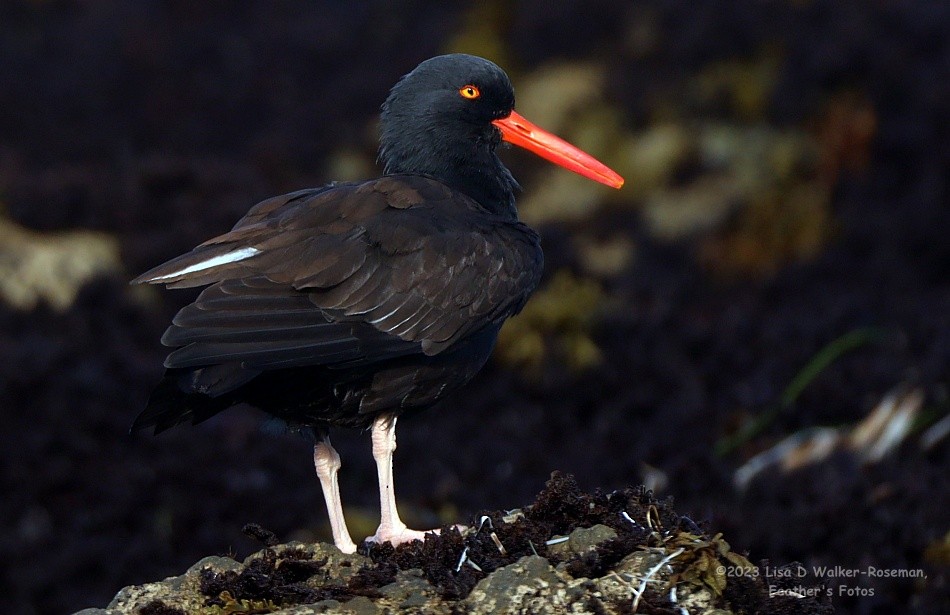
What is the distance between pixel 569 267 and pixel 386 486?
631 cm

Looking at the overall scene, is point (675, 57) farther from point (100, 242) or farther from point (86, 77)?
point (86, 77)

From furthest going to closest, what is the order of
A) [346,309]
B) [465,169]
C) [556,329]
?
[556,329]
[465,169]
[346,309]

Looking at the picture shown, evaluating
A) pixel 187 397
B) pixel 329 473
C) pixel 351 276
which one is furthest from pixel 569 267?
pixel 187 397

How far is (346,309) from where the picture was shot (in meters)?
5.09

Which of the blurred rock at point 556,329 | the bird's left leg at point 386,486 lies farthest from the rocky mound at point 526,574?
the blurred rock at point 556,329

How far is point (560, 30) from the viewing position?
14945 mm

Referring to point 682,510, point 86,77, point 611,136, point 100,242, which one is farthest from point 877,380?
point 86,77

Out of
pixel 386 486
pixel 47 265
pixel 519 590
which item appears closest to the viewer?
pixel 519 590

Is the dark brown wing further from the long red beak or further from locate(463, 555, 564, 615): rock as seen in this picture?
locate(463, 555, 564, 615): rock

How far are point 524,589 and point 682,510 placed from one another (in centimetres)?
367

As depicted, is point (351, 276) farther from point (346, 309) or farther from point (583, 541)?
point (583, 541)

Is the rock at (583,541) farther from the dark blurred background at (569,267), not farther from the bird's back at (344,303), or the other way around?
the dark blurred background at (569,267)

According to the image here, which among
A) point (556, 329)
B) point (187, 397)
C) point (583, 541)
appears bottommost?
point (583, 541)

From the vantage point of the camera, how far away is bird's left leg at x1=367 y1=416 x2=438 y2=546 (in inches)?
198
